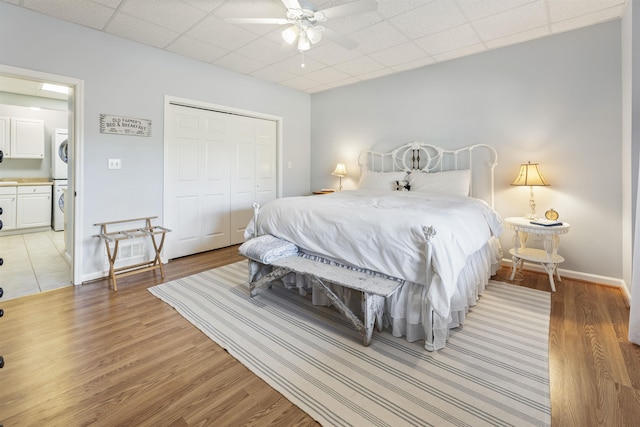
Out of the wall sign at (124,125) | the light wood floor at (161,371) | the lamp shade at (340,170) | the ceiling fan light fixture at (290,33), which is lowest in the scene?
the light wood floor at (161,371)

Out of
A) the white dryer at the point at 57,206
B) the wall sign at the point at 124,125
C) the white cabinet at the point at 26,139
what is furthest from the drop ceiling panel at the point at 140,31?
the white cabinet at the point at 26,139

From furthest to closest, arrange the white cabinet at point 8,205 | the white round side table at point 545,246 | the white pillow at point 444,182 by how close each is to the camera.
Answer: the white cabinet at point 8,205 < the white pillow at point 444,182 < the white round side table at point 545,246

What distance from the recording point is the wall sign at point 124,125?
3.19m

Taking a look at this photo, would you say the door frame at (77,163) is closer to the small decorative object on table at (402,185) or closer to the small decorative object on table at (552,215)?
the small decorative object on table at (402,185)

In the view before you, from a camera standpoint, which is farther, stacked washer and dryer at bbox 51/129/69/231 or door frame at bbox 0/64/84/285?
stacked washer and dryer at bbox 51/129/69/231

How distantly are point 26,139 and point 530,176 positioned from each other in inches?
314

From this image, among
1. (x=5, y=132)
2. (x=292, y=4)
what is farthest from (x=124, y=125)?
(x=5, y=132)

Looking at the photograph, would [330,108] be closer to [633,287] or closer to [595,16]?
[595,16]

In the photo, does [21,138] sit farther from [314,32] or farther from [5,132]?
[314,32]

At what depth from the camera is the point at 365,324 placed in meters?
1.96

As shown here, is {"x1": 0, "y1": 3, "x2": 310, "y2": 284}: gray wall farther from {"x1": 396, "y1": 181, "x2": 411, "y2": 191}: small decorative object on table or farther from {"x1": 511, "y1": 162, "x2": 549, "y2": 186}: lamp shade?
{"x1": 511, "y1": 162, "x2": 549, "y2": 186}: lamp shade

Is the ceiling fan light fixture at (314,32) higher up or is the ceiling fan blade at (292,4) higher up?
the ceiling fan blade at (292,4)

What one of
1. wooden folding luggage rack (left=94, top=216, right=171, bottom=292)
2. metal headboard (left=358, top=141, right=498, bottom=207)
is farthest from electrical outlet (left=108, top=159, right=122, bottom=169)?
metal headboard (left=358, top=141, right=498, bottom=207)

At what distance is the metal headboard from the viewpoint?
3.71 meters
